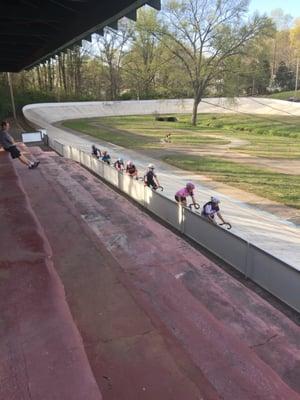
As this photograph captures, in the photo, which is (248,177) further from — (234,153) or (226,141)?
(226,141)

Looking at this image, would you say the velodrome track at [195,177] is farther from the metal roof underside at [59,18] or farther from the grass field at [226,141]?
the metal roof underside at [59,18]

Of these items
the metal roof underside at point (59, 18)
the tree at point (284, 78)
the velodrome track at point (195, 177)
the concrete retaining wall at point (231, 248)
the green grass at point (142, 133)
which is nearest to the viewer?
the concrete retaining wall at point (231, 248)

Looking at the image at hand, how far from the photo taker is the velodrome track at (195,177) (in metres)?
13.2

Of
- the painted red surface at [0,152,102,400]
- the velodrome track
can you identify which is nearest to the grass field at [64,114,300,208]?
the velodrome track

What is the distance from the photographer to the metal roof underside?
8209 millimetres

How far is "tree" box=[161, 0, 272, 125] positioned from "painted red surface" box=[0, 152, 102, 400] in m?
46.2

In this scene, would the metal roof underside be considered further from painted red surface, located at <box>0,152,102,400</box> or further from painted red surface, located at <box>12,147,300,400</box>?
painted red surface, located at <box>0,152,102,400</box>

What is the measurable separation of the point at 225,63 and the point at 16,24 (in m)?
42.0

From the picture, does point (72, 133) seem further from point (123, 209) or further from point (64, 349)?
point (64, 349)

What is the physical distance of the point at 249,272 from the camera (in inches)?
348

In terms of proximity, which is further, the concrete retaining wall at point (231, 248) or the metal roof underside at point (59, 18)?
the metal roof underside at point (59, 18)

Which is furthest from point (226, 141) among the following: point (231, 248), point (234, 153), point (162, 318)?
point (162, 318)

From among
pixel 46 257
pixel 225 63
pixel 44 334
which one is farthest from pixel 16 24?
pixel 225 63

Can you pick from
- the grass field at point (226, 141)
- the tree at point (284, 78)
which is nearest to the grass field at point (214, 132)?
the grass field at point (226, 141)
